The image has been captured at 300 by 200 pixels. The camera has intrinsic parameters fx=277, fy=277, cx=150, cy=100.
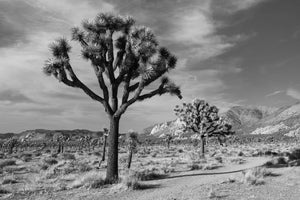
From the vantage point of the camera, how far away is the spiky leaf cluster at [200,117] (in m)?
26.3

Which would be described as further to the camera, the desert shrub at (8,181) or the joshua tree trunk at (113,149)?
the desert shrub at (8,181)

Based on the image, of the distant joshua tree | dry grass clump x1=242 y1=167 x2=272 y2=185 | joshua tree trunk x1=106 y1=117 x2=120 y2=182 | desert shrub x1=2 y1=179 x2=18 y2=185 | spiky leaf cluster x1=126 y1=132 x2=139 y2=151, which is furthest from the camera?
the distant joshua tree

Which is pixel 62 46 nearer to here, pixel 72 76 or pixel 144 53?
pixel 72 76

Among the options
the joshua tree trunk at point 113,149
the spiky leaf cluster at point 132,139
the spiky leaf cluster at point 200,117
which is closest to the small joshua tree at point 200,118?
the spiky leaf cluster at point 200,117

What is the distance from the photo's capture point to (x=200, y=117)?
26562 mm

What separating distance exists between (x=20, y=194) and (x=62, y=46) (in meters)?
5.63

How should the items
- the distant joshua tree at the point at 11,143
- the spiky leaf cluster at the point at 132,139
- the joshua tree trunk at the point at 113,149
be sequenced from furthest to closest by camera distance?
the distant joshua tree at the point at 11,143, the spiky leaf cluster at the point at 132,139, the joshua tree trunk at the point at 113,149

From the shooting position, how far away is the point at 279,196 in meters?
7.79

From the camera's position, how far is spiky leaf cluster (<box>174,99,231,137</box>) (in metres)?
26.3

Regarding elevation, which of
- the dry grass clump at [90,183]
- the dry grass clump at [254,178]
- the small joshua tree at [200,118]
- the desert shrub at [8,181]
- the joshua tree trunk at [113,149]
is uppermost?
the small joshua tree at [200,118]

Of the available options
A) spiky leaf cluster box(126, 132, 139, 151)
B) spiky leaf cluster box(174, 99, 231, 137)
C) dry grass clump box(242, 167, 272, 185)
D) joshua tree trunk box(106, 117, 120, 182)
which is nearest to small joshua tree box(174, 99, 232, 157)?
spiky leaf cluster box(174, 99, 231, 137)

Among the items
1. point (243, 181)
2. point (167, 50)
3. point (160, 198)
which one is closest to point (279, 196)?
point (243, 181)

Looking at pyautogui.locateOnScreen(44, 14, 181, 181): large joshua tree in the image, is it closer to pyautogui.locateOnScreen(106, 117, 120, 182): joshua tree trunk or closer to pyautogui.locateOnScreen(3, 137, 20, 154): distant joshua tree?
pyautogui.locateOnScreen(106, 117, 120, 182): joshua tree trunk

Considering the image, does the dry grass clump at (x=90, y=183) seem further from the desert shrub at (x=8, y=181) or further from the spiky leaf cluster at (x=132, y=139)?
the spiky leaf cluster at (x=132, y=139)
